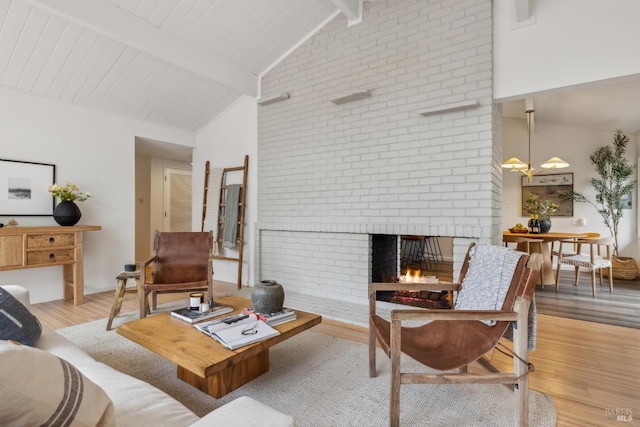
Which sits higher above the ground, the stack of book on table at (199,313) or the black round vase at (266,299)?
the black round vase at (266,299)

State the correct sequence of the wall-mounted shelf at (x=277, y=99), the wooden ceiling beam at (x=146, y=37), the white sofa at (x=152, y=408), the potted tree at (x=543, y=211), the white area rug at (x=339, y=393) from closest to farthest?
the white sofa at (x=152, y=408), the white area rug at (x=339, y=393), the wooden ceiling beam at (x=146, y=37), the wall-mounted shelf at (x=277, y=99), the potted tree at (x=543, y=211)

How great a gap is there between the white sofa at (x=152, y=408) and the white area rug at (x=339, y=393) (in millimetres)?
657

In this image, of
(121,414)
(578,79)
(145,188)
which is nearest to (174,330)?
(121,414)

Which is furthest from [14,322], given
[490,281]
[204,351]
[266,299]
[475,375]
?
[490,281]

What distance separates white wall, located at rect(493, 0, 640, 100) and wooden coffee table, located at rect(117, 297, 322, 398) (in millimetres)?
2735

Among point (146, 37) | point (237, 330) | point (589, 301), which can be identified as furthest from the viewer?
point (589, 301)

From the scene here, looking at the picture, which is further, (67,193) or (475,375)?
(67,193)

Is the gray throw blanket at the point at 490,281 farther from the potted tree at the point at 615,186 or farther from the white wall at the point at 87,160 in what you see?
the potted tree at the point at 615,186

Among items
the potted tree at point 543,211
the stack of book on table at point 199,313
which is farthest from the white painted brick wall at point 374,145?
the potted tree at point 543,211

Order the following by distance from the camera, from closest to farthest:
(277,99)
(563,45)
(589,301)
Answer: (563,45) < (589,301) < (277,99)

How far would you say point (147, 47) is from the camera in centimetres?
344

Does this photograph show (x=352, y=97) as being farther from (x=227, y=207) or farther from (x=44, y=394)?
(x=44, y=394)

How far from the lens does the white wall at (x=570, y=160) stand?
5.69 m

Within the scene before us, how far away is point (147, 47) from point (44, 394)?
11.9 ft
